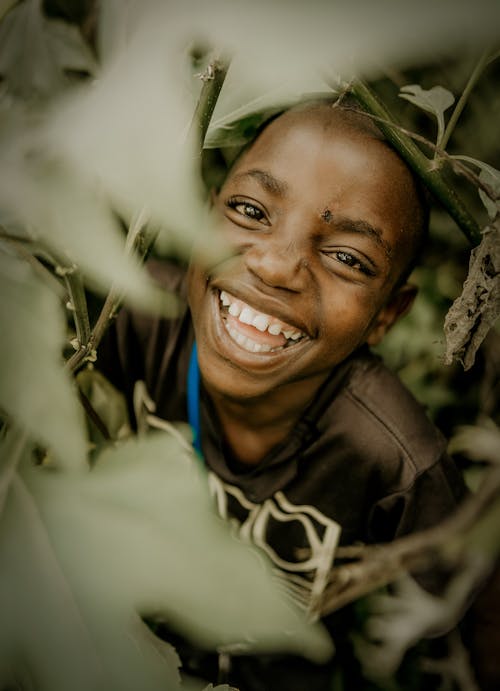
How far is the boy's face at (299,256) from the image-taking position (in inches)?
32.1

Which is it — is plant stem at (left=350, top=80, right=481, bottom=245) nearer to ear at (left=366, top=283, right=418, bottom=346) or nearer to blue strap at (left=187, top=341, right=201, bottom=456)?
ear at (left=366, top=283, right=418, bottom=346)

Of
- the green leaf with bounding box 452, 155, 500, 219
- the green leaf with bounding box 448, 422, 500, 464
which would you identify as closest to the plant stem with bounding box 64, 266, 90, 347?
the green leaf with bounding box 452, 155, 500, 219

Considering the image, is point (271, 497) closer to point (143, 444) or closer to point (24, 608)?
point (143, 444)

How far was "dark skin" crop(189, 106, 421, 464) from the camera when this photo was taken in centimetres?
82

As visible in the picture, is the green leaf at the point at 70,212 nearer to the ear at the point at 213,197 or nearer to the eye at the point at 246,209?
the eye at the point at 246,209

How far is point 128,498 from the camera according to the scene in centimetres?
52

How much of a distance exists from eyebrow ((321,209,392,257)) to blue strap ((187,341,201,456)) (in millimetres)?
458

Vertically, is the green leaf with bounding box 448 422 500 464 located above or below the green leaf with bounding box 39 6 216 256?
below


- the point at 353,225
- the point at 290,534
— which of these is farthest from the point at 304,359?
the point at 290,534

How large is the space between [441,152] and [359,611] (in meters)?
1.39

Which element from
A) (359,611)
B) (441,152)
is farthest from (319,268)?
(359,611)

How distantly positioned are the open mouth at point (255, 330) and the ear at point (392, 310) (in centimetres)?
19

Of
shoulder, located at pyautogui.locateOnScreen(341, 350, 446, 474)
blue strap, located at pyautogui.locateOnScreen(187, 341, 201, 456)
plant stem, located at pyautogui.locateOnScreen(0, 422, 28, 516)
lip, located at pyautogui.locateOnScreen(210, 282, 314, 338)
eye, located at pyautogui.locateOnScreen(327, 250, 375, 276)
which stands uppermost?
eye, located at pyautogui.locateOnScreen(327, 250, 375, 276)

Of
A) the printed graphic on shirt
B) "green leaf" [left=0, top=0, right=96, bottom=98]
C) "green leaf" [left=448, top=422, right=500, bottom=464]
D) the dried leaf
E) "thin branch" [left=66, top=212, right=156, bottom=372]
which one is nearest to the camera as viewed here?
"thin branch" [left=66, top=212, right=156, bottom=372]
